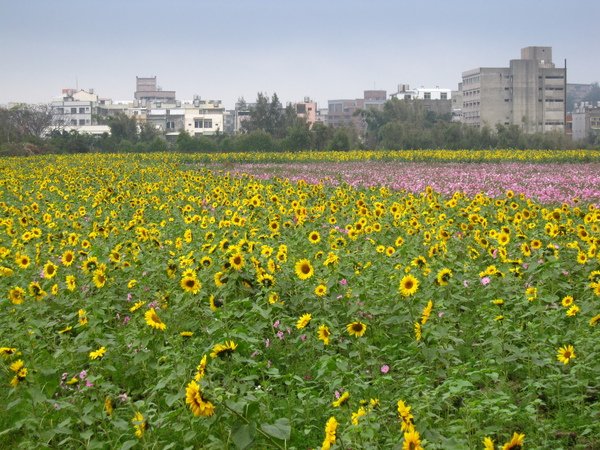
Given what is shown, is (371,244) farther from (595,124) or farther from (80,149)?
(595,124)

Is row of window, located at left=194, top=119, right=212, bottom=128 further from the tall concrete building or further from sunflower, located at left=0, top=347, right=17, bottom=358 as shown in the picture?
sunflower, located at left=0, top=347, right=17, bottom=358

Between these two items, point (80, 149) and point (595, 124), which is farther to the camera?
point (595, 124)

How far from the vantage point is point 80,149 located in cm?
4678

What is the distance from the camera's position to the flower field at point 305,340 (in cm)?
400

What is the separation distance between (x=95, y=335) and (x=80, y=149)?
4308cm

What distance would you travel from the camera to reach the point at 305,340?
222 inches

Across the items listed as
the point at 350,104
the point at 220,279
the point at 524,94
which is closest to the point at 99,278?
the point at 220,279

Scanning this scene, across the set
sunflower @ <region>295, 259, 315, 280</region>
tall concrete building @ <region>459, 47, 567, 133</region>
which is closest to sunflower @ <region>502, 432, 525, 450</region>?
sunflower @ <region>295, 259, 315, 280</region>

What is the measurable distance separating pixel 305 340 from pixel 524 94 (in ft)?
344

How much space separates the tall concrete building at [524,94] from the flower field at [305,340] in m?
99.9

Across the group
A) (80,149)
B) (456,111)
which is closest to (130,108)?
(456,111)

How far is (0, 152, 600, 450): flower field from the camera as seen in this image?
13.1ft

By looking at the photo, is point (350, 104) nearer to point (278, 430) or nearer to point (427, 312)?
point (427, 312)

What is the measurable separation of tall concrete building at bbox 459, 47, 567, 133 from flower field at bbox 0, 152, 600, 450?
328 ft
